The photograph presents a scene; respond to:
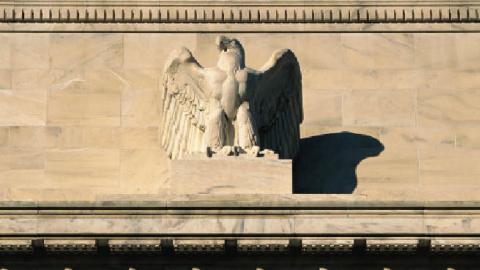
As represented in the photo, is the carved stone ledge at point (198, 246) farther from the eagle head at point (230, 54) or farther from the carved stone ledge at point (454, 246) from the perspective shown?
the eagle head at point (230, 54)

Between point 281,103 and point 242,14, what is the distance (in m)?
3.22

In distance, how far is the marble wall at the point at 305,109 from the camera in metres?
50.8

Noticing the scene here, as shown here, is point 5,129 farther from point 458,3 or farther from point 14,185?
point 458,3

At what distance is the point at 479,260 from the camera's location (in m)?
46.3

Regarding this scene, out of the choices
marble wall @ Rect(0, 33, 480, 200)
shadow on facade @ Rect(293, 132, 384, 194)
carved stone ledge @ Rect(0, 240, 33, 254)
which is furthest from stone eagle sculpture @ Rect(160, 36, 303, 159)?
carved stone ledge @ Rect(0, 240, 33, 254)

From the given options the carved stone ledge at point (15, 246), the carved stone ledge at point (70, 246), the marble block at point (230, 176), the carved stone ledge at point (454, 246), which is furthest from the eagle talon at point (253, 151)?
the carved stone ledge at point (15, 246)

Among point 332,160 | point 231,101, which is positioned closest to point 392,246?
point 231,101

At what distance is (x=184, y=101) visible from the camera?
164ft

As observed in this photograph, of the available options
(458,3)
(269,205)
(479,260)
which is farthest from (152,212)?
(458,3)

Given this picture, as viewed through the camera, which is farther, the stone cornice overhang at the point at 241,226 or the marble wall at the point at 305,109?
the marble wall at the point at 305,109

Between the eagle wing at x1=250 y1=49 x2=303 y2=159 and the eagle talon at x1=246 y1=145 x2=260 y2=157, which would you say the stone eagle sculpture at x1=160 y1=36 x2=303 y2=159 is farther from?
the eagle talon at x1=246 y1=145 x2=260 y2=157

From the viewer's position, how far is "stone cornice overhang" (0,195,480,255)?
1820 inches

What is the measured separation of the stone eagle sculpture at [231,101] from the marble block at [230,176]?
2.95 ft

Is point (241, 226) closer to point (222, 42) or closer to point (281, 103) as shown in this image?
point (281, 103)
